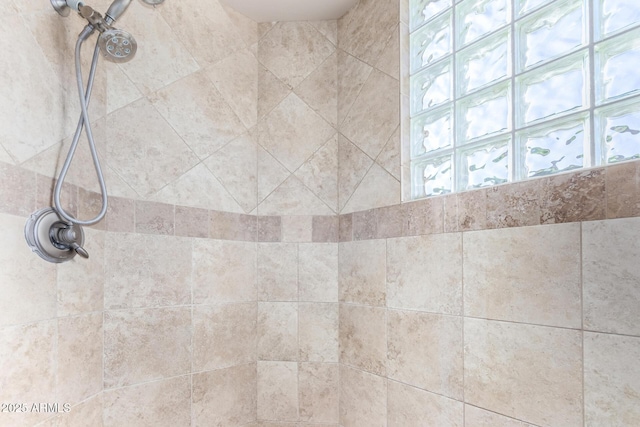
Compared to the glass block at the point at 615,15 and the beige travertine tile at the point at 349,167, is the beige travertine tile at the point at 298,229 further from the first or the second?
the glass block at the point at 615,15

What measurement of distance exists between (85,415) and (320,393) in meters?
0.98

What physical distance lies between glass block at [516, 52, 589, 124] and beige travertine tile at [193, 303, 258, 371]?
1.37 m

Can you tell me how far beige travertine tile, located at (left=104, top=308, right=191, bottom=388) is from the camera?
156cm

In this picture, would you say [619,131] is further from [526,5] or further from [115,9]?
[115,9]

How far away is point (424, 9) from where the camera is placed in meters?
1.69

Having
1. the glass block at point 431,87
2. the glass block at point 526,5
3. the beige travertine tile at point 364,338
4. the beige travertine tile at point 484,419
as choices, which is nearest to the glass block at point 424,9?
the glass block at point 431,87

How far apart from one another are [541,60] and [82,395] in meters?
1.75

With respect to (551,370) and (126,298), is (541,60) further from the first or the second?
(126,298)

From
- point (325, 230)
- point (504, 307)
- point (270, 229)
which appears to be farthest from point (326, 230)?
point (504, 307)

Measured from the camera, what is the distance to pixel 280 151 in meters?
2.09

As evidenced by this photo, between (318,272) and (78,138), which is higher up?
(78,138)

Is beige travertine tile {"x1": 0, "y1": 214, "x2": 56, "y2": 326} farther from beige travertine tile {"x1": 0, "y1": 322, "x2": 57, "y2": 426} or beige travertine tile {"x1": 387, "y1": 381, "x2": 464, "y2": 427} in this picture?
beige travertine tile {"x1": 387, "y1": 381, "x2": 464, "y2": 427}

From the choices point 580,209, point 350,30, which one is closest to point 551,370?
point 580,209

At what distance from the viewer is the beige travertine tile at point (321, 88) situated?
2102 mm
